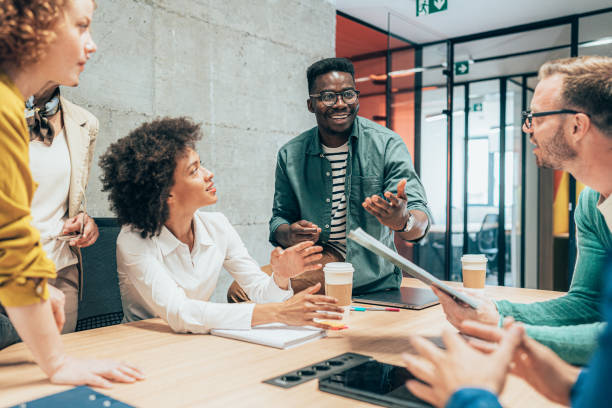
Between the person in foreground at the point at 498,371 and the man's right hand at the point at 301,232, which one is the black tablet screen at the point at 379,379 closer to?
the person in foreground at the point at 498,371

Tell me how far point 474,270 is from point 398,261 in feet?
2.87

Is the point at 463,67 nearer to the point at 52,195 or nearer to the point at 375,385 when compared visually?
the point at 52,195

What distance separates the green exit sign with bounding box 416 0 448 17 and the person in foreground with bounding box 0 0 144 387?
4.27 meters

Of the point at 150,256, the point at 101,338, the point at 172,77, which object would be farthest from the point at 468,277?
the point at 172,77

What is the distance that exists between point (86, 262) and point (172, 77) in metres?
1.60

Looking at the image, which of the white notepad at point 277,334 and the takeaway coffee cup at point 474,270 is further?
the takeaway coffee cup at point 474,270

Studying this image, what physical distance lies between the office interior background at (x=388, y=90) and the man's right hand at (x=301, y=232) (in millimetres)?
1286

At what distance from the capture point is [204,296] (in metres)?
1.91

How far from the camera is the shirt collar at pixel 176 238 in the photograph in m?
1.81

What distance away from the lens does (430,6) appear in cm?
478

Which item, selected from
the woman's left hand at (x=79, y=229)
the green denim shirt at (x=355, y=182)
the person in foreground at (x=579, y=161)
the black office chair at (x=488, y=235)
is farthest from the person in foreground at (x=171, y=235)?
the black office chair at (x=488, y=235)

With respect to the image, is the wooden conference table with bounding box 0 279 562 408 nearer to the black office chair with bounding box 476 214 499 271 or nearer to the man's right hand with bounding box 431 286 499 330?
the man's right hand with bounding box 431 286 499 330

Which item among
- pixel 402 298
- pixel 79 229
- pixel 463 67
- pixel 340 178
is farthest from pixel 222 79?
pixel 463 67

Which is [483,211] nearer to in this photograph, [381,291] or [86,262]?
[381,291]
